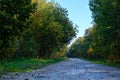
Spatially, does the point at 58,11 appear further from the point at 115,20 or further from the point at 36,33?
the point at 115,20

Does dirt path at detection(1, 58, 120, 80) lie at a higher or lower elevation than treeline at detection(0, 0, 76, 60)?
lower

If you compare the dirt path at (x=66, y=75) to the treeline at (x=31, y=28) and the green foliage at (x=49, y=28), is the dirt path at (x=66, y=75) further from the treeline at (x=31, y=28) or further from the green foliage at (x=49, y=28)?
the green foliage at (x=49, y=28)

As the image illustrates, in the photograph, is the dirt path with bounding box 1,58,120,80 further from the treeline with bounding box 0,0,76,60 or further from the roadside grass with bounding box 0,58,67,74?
the treeline with bounding box 0,0,76,60

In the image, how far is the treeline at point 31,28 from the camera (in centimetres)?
3234

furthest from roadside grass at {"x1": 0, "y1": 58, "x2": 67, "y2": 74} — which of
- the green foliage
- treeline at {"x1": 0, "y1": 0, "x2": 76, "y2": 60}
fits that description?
the green foliage

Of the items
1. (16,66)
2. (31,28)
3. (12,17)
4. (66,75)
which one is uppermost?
(31,28)

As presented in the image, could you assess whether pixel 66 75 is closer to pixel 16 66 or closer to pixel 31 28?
pixel 16 66

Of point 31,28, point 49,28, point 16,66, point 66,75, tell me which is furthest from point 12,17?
point 49,28

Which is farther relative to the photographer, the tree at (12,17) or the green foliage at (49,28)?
the green foliage at (49,28)

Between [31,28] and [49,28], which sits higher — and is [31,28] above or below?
below

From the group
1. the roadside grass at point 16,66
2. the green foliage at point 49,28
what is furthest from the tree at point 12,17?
the green foliage at point 49,28

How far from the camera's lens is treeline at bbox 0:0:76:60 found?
106 feet

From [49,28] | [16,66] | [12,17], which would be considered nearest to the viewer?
[12,17]

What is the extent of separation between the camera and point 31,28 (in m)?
70.6
